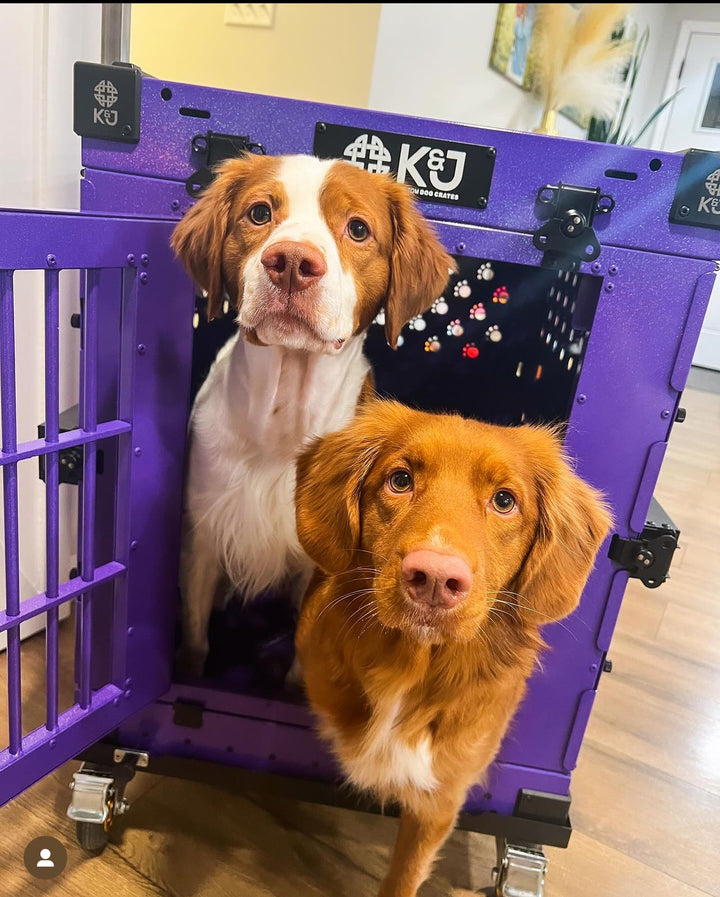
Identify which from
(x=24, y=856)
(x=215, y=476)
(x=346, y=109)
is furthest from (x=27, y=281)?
(x=24, y=856)

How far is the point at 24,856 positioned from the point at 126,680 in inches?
11.3

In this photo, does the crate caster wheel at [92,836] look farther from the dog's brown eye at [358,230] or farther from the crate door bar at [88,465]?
the dog's brown eye at [358,230]

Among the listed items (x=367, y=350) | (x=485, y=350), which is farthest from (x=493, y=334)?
(x=367, y=350)

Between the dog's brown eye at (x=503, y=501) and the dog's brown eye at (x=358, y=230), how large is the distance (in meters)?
0.30

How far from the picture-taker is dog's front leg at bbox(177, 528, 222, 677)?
3.01 ft

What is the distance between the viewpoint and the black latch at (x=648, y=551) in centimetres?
85

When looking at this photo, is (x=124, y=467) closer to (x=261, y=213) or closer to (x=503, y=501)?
(x=261, y=213)

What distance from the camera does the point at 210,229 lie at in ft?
2.45

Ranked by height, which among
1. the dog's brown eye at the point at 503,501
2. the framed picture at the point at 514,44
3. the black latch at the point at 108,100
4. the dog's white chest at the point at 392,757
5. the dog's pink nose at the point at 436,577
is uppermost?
the framed picture at the point at 514,44

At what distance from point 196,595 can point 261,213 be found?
20.0 inches

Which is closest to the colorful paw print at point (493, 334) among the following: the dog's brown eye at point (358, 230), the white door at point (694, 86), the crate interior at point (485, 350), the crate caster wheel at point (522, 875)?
the crate interior at point (485, 350)

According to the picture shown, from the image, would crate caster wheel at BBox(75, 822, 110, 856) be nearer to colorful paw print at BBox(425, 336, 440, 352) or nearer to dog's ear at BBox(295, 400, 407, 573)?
dog's ear at BBox(295, 400, 407, 573)

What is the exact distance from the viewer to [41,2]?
105 centimetres

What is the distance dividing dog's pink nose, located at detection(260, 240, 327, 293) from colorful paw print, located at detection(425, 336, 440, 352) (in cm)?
25
